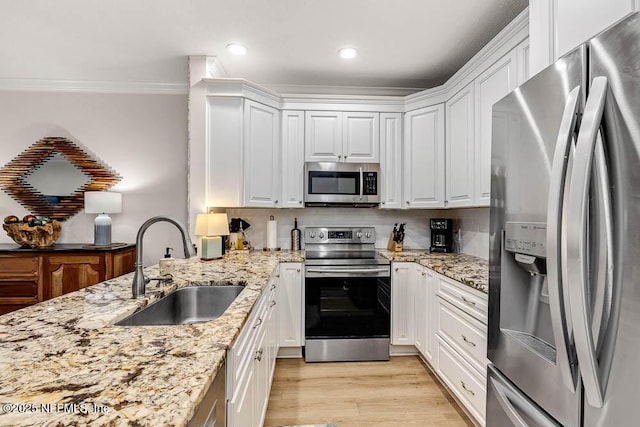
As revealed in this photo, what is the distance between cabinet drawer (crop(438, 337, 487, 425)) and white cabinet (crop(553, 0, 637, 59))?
161cm

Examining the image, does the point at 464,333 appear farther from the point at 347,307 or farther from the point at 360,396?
the point at 347,307

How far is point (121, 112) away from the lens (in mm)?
3453

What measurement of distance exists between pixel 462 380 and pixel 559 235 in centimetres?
152

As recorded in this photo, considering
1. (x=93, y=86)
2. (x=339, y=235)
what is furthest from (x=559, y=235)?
(x=93, y=86)

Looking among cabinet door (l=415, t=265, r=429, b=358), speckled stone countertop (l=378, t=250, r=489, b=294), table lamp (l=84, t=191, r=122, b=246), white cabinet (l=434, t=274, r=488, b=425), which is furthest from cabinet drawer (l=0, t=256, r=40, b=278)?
white cabinet (l=434, t=274, r=488, b=425)

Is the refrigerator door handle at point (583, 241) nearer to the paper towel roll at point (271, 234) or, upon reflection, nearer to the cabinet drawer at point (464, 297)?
the cabinet drawer at point (464, 297)

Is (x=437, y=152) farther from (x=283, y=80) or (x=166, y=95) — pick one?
(x=166, y=95)

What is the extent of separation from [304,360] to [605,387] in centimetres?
234

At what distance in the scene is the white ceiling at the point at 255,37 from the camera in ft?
6.94

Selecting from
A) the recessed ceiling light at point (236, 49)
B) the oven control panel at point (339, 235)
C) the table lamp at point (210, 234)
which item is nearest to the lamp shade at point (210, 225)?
the table lamp at point (210, 234)

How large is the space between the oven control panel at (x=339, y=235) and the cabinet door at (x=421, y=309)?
78 centimetres

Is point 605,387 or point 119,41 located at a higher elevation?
point 119,41

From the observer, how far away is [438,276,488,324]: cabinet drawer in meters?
1.74

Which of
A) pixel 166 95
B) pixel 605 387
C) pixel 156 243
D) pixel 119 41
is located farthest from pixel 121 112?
pixel 605 387
